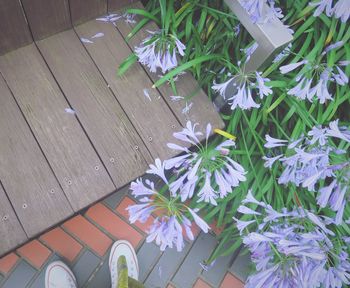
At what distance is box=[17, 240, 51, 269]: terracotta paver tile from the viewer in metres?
1.78

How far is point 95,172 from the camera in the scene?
1.45 metres

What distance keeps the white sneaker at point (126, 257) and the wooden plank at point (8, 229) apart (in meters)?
0.57

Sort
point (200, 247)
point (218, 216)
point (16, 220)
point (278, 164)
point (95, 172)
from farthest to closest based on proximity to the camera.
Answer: point (200, 247)
point (218, 216)
point (278, 164)
point (95, 172)
point (16, 220)

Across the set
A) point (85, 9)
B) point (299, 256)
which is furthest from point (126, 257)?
point (85, 9)

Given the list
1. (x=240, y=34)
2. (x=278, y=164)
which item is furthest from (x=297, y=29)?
(x=278, y=164)

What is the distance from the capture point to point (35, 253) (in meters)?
1.80

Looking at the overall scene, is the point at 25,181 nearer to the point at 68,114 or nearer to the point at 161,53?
the point at 68,114

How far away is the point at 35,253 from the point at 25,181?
581 mm

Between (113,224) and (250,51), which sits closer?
(250,51)

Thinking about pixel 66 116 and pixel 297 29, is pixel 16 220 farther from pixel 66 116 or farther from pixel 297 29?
pixel 297 29

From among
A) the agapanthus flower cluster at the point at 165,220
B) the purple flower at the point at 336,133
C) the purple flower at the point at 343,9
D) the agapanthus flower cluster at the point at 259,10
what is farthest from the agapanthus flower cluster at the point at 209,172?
the purple flower at the point at 343,9

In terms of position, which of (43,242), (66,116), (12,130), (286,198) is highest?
(286,198)

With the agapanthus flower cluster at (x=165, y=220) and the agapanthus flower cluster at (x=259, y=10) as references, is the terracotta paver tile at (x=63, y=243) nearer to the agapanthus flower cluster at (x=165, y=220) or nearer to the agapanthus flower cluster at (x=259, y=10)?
the agapanthus flower cluster at (x=165, y=220)

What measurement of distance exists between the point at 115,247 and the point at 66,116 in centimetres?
74
